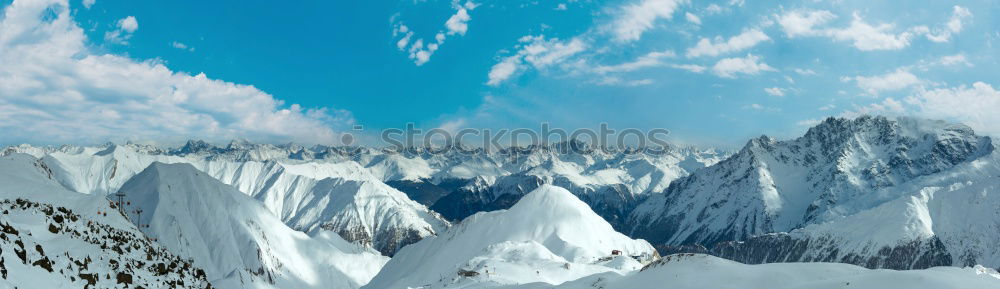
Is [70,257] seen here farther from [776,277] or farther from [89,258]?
[776,277]

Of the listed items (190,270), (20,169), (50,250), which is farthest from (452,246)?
(50,250)

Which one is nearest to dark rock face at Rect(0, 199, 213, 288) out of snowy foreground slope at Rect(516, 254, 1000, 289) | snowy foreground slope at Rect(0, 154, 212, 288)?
snowy foreground slope at Rect(0, 154, 212, 288)

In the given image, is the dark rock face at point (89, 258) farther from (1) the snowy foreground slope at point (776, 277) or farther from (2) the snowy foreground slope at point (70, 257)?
(1) the snowy foreground slope at point (776, 277)

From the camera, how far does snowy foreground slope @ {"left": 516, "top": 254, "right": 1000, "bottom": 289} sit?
43375mm

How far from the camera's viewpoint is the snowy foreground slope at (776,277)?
142 ft

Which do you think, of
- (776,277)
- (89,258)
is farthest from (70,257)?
(776,277)

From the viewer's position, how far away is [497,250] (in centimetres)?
13500

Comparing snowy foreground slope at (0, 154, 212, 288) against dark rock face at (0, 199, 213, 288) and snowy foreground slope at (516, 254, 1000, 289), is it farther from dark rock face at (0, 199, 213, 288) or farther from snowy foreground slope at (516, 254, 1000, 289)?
snowy foreground slope at (516, 254, 1000, 289)

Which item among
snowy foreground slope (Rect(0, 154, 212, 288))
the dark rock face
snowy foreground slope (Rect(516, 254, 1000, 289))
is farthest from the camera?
snowy foreground slope (Rect(516, 254, 1000, 289))

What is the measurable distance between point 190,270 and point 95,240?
8.45 metres

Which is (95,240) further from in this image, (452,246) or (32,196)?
(452,246)

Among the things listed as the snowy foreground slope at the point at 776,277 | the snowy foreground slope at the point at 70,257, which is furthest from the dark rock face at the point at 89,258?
the snowy foreground slope at the point at 776,277

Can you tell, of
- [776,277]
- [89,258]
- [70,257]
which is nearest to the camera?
[70,257]

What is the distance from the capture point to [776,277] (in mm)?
51812
